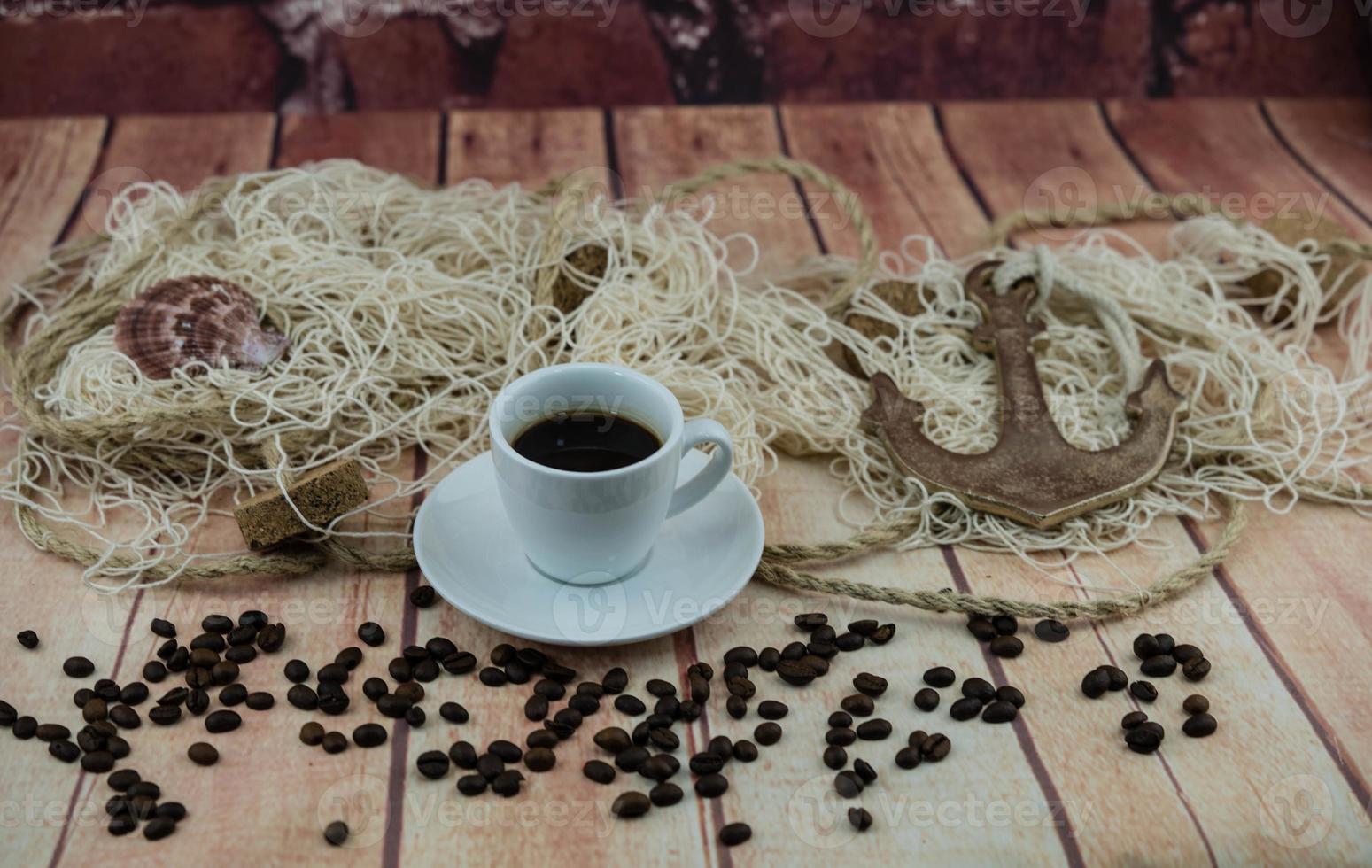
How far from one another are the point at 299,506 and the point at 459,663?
0.25m

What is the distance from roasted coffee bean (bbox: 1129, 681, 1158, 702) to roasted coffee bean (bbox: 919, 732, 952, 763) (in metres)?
0.21

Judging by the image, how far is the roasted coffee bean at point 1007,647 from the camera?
1214 mm

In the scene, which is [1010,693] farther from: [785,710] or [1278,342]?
[1278,342]

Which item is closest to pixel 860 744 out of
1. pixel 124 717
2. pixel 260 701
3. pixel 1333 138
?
pixel 260 701

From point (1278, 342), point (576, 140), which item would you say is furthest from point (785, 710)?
point (576, 140)

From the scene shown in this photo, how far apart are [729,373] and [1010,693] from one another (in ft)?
1.87

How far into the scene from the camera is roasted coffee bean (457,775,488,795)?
1044mm

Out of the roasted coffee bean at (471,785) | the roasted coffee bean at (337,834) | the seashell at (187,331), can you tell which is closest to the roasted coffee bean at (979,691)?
the roasted coffee bean at (471,785)

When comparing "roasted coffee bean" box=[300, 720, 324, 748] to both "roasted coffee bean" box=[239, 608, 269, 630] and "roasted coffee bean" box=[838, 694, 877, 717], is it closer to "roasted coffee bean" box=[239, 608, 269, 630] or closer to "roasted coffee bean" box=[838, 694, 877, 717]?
"roasted coffee bean" box=[239, 608, 269, 630]

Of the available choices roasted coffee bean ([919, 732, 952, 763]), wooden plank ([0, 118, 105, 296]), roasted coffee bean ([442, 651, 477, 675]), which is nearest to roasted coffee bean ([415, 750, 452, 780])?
roasted coffee bean ([442, 651, 477, 675])

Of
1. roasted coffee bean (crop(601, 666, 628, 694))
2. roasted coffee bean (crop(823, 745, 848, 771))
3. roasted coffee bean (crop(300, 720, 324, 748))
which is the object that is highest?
roasted coffee bean (crop(823, 745, 848, 771))

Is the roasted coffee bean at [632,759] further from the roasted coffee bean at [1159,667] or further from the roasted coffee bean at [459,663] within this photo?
the roasted coffee bean at [1159,667]

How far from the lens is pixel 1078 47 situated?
250 cm

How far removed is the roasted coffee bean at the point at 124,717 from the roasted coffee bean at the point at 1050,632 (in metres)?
0.87
